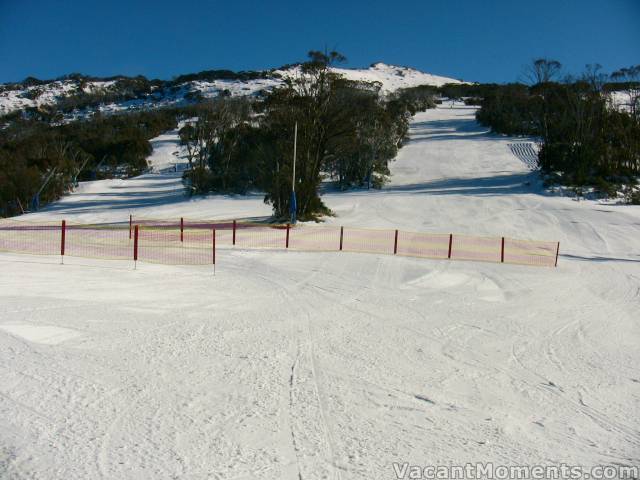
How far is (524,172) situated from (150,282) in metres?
38.7

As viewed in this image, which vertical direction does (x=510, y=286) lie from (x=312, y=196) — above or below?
below

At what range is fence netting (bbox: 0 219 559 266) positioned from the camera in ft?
53.0

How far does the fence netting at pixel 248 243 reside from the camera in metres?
16.2

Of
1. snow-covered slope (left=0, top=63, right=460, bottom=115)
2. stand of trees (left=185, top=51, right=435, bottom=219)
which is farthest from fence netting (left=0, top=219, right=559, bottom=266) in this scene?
snow-covered slope (left=0, top=63, right=460, bottom=115)

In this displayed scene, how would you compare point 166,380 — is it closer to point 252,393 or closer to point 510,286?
point 252,393

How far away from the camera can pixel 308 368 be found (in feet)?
21.0

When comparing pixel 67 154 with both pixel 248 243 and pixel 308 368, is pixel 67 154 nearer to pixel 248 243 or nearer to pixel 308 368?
pixel 248 243

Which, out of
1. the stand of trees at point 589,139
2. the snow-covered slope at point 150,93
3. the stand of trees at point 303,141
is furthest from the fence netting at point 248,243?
the snow-covered slope at point 150,93

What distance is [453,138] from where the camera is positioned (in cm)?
6325

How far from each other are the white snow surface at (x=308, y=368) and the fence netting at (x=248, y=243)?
2.13 metres

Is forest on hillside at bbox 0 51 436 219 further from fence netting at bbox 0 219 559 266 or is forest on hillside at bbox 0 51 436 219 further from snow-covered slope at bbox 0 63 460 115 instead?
snow-covered slope at bbox 0 63 460 115

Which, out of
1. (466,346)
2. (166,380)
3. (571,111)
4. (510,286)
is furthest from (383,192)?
(166,380)

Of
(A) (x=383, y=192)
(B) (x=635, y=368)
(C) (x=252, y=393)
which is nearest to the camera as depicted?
(C) (x=252, y=393)

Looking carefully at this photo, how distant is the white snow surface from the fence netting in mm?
2131
